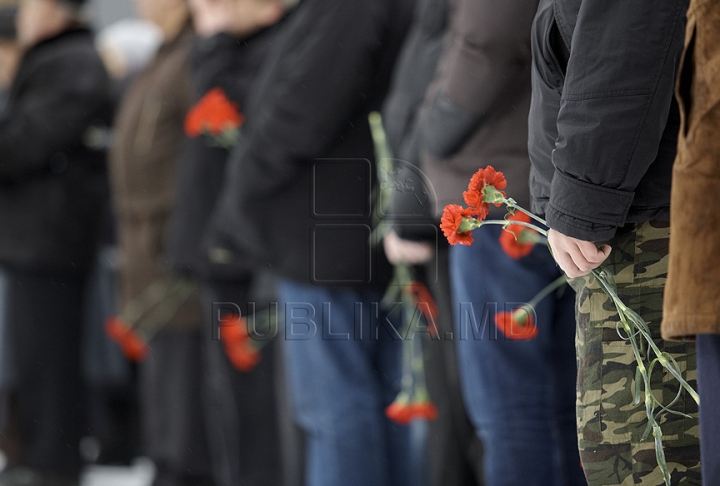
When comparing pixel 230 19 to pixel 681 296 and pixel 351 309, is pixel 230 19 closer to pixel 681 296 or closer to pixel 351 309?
pixel 351 309

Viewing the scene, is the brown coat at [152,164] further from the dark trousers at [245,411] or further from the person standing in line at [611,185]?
the person standing in line at [611,185]

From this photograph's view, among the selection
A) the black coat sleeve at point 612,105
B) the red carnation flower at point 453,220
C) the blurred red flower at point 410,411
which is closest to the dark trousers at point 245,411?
the blurred red flower at point 410,411

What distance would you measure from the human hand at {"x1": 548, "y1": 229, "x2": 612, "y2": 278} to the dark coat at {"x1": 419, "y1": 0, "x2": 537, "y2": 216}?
0.38 meters

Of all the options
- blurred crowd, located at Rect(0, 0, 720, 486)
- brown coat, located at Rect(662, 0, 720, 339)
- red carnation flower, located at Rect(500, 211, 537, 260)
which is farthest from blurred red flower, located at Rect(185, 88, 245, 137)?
brown coat, located at Rect(662, 0, 720, 339)

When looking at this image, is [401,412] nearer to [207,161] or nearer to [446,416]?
[446,416]

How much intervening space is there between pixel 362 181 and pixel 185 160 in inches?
26.4

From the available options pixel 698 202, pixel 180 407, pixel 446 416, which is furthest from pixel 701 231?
pixel 180 407

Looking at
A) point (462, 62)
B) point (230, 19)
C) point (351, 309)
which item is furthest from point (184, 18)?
point (462, 62)

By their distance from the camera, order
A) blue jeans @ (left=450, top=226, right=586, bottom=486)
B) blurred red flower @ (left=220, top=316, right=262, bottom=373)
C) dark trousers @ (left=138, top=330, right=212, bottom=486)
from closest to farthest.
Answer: blue jeans @ (left=450, top=226, right=586, bottom=486)
blurred red flower @ (left=220, top=316, right=262, bottom=373)
dark trousers @ (left=138, top=330, right=212, bottom=486)

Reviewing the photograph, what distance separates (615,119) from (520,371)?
73 centimetres

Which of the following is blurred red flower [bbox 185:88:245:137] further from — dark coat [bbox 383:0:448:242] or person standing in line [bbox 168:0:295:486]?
dark coat [bbox 383:0:448:242]

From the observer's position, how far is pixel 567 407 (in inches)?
68.6

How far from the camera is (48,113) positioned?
124 inches

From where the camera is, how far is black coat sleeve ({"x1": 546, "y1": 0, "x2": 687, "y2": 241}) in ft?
3.66
